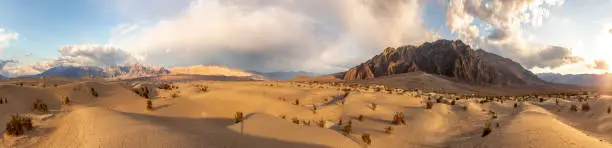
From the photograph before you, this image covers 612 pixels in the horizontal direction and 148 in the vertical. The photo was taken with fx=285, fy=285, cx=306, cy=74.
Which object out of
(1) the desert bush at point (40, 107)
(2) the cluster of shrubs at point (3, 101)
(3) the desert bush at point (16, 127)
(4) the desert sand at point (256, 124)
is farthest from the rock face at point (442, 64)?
(3) the desert bush at point (16, 127)

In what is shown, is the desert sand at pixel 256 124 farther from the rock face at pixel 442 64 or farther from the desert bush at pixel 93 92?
the rock face at pixel 442 64

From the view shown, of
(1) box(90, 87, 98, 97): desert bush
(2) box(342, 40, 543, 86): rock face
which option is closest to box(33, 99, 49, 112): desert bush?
(1) box(90, 87, 98, 97): desert bush

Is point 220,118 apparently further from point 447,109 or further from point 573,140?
point 447,109

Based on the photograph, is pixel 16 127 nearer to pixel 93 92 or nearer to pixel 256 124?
pixel 256 124

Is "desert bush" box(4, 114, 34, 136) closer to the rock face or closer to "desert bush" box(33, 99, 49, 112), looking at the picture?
"desert bush" box(33, 99, 49, 112)

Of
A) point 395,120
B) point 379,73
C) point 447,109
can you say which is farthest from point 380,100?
point 379,73
